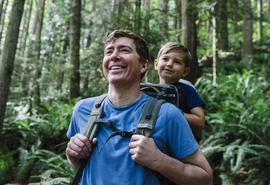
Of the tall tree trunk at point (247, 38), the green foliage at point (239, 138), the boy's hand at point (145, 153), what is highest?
the tall tree trunk at point (247, 38)

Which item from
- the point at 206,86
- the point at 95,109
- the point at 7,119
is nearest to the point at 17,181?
the point at 7,119

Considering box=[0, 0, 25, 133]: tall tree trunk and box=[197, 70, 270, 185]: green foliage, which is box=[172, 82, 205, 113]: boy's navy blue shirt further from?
box=[0, 0, 25, 133]: tall tree trunk

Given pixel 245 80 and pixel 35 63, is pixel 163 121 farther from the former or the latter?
pixel 35 63

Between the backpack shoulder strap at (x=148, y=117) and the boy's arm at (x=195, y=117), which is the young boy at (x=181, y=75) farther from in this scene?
the backpack shoulder strap at (x=148, y=117)

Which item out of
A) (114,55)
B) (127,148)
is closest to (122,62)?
(114,55)

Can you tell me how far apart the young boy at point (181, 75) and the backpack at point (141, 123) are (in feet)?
3.66

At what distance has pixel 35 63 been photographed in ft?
42.5

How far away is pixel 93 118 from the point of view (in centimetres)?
231

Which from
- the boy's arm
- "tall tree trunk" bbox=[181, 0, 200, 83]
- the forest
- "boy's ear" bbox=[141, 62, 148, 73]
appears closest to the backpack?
"boy's ear" bbox=[141, 62, 148, 73]

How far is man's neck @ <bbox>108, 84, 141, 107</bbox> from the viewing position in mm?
2357

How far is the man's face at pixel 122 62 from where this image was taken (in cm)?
235

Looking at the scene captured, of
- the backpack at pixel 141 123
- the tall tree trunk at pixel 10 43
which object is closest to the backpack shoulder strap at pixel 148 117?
the backpack at pixel 141 123

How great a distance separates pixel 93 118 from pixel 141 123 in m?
0.34

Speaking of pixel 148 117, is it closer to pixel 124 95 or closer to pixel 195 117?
pixel 124 95
